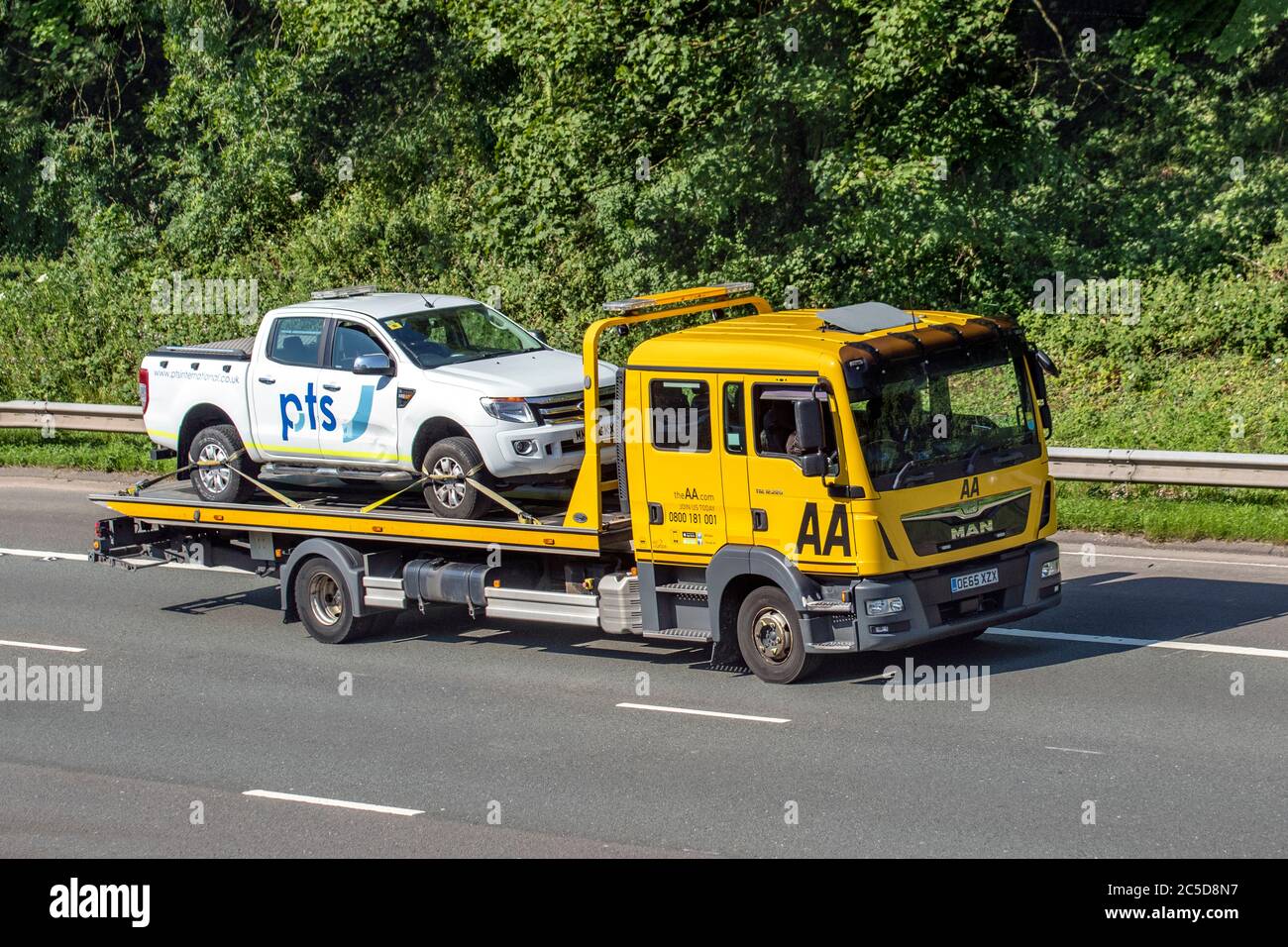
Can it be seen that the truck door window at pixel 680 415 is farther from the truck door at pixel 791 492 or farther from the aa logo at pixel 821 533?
the aa logo at pixel 821 533

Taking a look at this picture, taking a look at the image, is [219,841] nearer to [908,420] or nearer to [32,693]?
[32,693]

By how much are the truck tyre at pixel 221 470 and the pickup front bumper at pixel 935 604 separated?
5887mm

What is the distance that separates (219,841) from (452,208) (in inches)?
745

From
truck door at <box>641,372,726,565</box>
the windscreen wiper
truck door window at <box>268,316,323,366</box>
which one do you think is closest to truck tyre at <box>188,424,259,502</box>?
truck door window at <box>268,316,323,366</box>

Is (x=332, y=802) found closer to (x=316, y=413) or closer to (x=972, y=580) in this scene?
(x=972, y=580)

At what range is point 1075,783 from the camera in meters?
9.45

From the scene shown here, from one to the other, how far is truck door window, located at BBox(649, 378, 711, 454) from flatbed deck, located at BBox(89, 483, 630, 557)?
0.79 metres

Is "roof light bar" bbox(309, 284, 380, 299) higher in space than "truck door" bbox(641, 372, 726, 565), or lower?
higher

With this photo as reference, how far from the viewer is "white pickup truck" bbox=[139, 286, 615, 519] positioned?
13.1 meters

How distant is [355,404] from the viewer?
547 inches

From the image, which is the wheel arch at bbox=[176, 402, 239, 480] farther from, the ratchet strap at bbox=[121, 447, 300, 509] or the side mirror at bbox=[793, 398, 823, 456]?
the side mirror at bbox=[793, 398, 823, 456]

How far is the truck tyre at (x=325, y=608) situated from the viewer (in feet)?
45.8

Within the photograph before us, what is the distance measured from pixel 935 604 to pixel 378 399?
506 centimetres

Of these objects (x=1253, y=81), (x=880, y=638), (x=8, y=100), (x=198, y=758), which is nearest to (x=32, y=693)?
(x=198, y=758)
